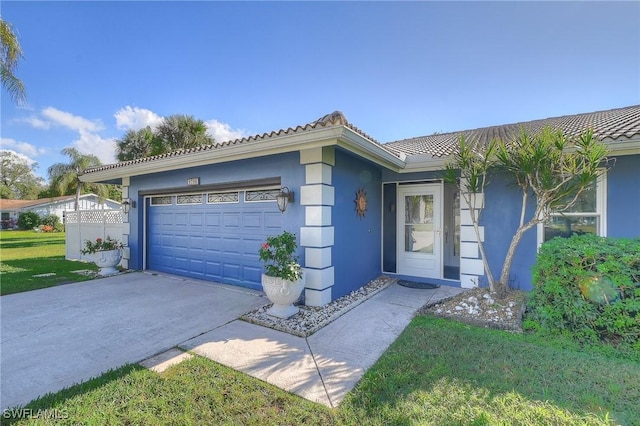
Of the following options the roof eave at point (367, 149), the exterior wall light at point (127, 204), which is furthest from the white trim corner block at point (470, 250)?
the exterior wall light at point (127, 204)

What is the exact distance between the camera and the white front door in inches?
273

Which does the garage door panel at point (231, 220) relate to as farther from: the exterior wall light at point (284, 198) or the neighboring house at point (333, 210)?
the exterior wall light at point (284, 198)

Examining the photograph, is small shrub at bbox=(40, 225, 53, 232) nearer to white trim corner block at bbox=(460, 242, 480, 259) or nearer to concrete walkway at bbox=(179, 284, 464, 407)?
concrete walkway at bbox=(179, 284, 464, 407)

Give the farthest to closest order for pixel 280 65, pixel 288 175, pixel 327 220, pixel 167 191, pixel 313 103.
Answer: pixel 313 103
pixel 280 65
pixel 167 191
pixel 288 175
pixel 327 220

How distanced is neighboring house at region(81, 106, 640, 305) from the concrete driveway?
122 cm

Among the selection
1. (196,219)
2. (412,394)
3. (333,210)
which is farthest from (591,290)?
(196,219)

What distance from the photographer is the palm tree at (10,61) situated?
9.00 metres

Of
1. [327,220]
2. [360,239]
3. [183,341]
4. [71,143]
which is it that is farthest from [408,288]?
[71,143]

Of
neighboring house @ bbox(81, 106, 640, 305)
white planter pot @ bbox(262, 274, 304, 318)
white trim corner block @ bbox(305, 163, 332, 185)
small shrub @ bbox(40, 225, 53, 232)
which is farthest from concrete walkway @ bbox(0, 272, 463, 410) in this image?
small shrub @ bbox(40, 225, 53, 232)

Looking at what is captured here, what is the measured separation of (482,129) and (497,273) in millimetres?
6630

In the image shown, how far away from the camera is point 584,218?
5445mm

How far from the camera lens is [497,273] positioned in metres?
6.10

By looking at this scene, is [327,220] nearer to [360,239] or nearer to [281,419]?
[360,239]

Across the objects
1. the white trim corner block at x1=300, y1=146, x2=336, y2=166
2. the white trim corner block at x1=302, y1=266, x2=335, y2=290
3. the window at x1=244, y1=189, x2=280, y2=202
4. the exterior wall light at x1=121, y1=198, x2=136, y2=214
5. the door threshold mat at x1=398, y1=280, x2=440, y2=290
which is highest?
the white trim corner block at x1=300, y1=146, x2=336, y2=166
